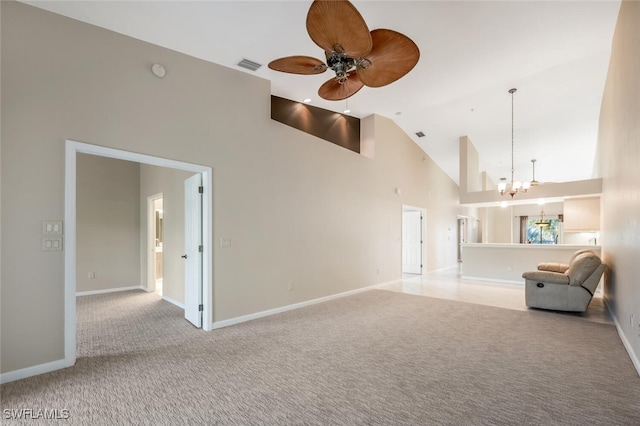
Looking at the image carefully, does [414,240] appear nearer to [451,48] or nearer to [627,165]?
[451,48]

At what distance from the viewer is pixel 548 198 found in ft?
23.7

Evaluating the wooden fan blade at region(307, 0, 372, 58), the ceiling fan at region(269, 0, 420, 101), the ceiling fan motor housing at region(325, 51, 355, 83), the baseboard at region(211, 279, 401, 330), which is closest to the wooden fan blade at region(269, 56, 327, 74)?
the ceiling fan at region(269, 0, 420, 101)

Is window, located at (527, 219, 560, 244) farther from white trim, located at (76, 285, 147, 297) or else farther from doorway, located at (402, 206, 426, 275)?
white trim, located at (76, 285, 147, 297)

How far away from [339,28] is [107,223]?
22.2 feet

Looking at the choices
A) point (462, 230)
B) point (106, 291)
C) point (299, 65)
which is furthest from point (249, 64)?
point (462, 230)

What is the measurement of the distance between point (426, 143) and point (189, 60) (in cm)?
671

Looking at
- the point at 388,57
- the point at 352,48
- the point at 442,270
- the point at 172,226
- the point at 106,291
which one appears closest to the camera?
the point at 352,48

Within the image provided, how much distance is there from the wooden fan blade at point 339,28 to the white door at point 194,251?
2.63 m

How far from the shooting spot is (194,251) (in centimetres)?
417

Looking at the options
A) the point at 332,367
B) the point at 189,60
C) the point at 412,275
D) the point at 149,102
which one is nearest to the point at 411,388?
the point at 332,367

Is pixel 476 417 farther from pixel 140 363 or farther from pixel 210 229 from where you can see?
pixel 210 229

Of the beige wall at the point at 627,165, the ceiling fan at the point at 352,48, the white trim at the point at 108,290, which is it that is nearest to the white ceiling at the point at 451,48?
the beige wall at the point at 627,165

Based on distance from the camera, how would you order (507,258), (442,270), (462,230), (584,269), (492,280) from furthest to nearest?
(462,230) < (442,270) < (492,280) < (507,258) < (584,269)

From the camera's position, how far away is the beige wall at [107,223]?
626 centimetres
